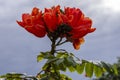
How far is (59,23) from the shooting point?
5.01 m

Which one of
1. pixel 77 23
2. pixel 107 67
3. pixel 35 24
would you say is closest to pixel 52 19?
pixel 35 24

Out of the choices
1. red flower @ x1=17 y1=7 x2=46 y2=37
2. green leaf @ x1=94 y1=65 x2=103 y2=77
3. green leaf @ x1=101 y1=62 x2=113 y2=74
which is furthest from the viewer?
red flower @ x1=17 y1=7 x2=46 y2=37

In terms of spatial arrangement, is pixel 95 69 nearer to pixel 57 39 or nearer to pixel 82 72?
pixel 82 72

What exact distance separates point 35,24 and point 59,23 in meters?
0.26

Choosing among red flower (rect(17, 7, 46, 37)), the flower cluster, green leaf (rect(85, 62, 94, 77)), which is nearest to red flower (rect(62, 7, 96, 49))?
the flower cluster

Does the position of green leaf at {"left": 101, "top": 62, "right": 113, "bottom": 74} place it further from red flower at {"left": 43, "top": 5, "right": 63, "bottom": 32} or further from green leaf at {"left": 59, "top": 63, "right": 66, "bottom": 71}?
red flower at {"left": 43, "top": 5, "right": 63, "bottom": 32}

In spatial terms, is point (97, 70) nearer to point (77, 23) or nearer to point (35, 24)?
point (77, 23)

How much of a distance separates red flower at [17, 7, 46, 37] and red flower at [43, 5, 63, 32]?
7cm

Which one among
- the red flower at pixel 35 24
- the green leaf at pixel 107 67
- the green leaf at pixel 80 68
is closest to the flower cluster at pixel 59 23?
the red flower at pixel 35 24

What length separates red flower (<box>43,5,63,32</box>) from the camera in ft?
16.1

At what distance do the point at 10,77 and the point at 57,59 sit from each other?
2.10 feet

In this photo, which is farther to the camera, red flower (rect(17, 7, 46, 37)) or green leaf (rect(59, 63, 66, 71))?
red flower (rect(17, 7, 46, 37))

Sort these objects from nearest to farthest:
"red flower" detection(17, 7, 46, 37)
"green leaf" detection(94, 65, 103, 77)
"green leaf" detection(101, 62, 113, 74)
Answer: "green leaf" detection(101, 62, 113, 74)
"green leaf" detection(94, 65, 103, 77)
"red flower" detection(17, 7, 46, 37)

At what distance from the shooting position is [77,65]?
187 inches
